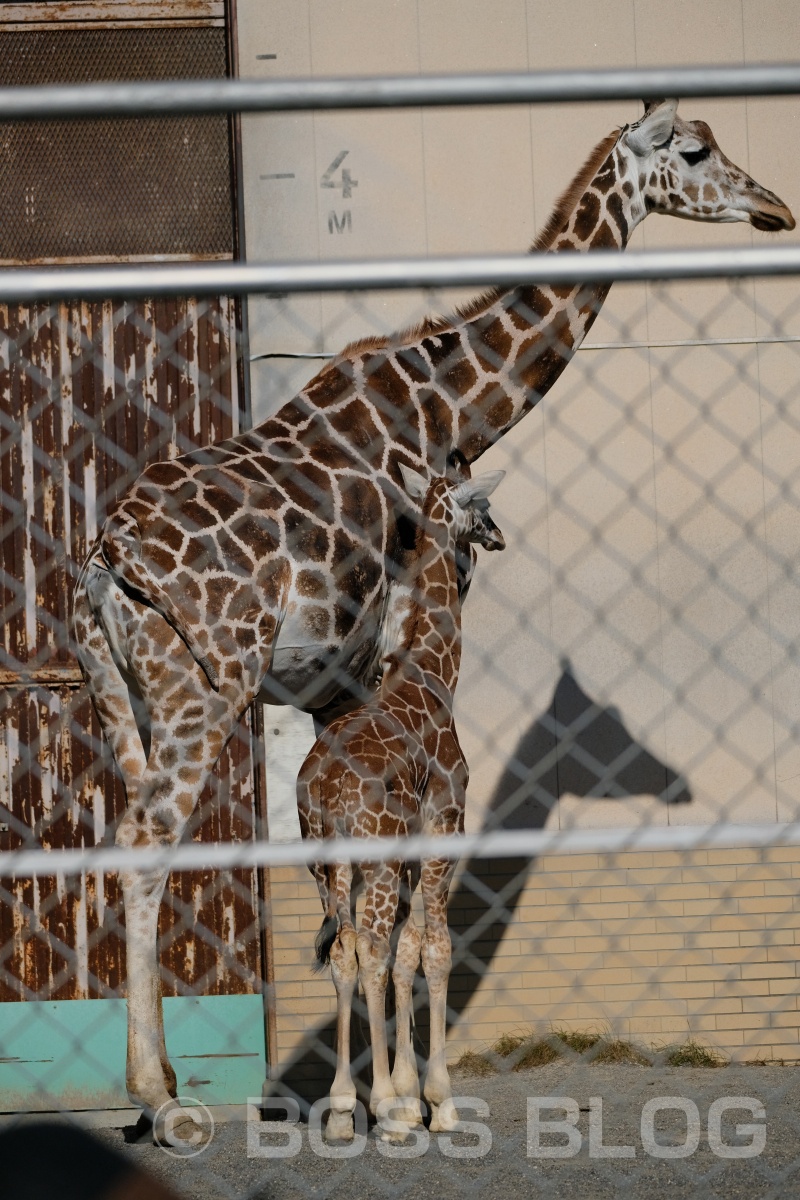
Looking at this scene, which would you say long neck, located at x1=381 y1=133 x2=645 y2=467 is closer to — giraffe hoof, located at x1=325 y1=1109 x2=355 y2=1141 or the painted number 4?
the painted number 4

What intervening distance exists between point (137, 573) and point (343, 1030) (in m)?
1.98

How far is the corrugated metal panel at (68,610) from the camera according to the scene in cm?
645

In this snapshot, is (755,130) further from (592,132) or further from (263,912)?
(263,912)

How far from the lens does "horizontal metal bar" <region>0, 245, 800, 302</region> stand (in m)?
1.93

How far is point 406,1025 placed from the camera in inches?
204

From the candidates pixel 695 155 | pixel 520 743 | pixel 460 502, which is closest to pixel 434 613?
pixel 460 502

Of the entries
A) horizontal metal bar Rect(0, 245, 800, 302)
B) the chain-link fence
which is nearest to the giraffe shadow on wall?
the chain-link fence

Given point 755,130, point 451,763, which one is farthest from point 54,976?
point 755,130

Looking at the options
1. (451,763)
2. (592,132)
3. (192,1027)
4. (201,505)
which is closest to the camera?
(201,505)

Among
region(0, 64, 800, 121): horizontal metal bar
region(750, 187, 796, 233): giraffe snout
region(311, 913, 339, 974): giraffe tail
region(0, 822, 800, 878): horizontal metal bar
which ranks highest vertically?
region(750, 187, 796, 233): giraffe snout

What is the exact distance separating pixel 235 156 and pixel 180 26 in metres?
0.76

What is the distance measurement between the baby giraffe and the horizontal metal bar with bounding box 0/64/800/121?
2939 millimetres

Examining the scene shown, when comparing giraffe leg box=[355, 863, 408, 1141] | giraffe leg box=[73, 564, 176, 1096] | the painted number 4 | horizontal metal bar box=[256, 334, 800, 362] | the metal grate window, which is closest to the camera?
giraffe leg box=[73, 564, 176, 1096]

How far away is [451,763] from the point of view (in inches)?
207
